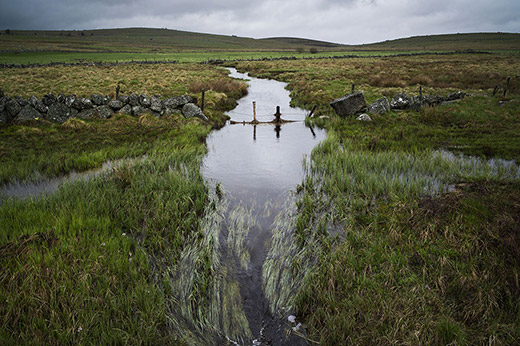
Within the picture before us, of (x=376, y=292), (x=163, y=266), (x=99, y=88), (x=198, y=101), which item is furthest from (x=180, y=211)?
(x=99, y=88)

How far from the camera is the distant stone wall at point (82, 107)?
56.2ft

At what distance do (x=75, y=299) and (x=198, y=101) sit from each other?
69.2 feet

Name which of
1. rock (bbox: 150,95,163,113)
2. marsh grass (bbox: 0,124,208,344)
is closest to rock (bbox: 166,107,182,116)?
rock (bbox: 150,95,163,113)

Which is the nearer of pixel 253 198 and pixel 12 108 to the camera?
pixel 253 198

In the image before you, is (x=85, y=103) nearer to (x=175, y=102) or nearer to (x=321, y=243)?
(x=175, y=102)

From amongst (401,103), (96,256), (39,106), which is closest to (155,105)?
(39,106)

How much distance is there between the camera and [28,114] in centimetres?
1711

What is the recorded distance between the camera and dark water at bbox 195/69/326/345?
5.14 m

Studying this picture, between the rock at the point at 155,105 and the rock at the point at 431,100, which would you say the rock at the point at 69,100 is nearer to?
the rock at the point at 155,105

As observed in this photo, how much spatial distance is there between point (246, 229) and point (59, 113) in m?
16.4

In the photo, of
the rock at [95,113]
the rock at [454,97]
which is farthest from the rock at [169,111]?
the rock at [454,97]

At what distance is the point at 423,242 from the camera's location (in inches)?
251

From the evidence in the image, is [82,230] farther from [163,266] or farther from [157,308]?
[157,308]

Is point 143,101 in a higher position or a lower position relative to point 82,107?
higher
